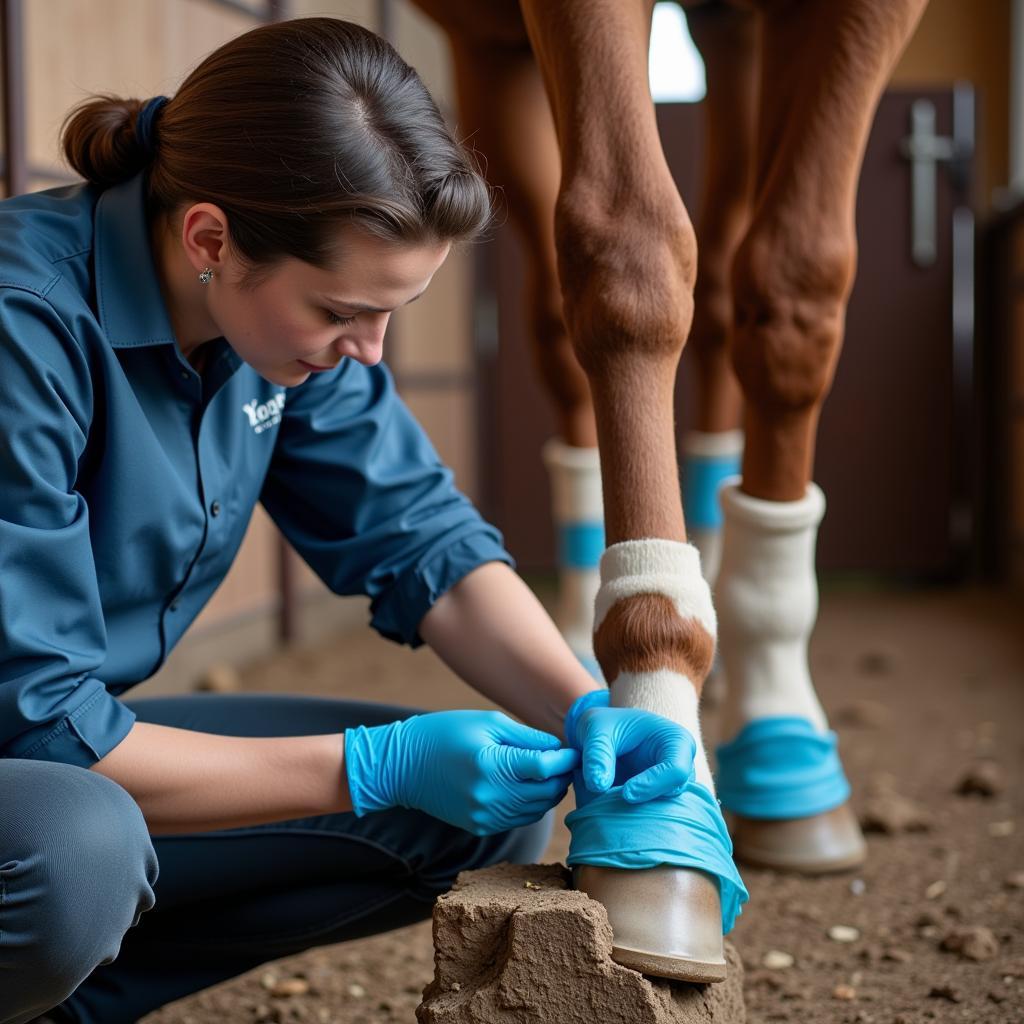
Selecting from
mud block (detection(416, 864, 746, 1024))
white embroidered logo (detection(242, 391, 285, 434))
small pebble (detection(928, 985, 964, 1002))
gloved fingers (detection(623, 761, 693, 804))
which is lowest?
small pebble (detection(928, 985, 964, 1002))

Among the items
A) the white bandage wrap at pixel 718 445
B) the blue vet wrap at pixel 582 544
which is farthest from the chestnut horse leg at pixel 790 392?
the white bandage wrap at pixel 718 445

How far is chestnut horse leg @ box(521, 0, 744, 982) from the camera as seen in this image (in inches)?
39.9

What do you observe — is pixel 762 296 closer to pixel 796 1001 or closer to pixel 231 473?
pixel 231 473

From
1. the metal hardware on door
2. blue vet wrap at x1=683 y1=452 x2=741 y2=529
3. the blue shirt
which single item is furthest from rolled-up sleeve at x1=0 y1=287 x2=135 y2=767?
the metal hardware on door

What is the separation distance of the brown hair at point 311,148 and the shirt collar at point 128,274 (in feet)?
0.10

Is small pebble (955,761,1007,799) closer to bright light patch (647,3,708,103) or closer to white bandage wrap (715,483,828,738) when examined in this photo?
white bandage wrap (715,483,828,738)

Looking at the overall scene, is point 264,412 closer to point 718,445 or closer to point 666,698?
point 666,698

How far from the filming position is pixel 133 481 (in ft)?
3.47

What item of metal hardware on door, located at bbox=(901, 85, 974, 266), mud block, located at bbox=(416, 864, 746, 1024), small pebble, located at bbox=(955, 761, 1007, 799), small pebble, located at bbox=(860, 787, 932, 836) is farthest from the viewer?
metal hardware on door, located at bbox=(901, 85, 974, 266)

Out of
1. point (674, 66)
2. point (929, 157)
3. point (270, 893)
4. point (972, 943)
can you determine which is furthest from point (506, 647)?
point (674, 66)

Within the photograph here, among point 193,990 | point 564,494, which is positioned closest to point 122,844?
point 193,990

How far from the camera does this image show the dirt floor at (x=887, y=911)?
1.19m

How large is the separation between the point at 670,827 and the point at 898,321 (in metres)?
3.62

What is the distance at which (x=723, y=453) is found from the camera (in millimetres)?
2246
